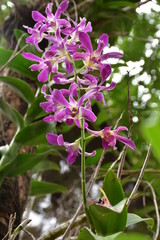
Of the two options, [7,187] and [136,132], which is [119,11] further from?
[7,187]

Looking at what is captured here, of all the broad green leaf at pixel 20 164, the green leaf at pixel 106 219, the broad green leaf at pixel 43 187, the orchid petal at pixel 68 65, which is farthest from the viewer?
the broad green leaf at pixel 43 187

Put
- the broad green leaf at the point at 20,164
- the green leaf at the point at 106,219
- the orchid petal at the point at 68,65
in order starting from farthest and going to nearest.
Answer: the broad green leaf at the point at 20,164 < the orchid petal at the point at 68,65 < the green leaf at the point at 106,219

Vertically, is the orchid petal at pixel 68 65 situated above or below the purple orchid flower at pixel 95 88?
above

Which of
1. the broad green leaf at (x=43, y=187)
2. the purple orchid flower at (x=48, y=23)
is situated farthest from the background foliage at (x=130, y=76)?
the purple orchid flower at (x=48, y=23)

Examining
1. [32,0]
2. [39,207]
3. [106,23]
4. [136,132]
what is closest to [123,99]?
[136,132]

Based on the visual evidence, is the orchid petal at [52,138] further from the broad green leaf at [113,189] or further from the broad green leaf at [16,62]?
the broad green leaf at [16,62]

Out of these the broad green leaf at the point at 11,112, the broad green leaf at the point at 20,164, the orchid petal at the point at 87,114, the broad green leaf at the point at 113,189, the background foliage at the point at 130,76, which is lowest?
the background foliage at the point at 130,76

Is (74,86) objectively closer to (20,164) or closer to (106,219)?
(106,219)

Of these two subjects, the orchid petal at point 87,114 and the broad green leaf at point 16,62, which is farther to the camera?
the broad green leaf at point 16,62
